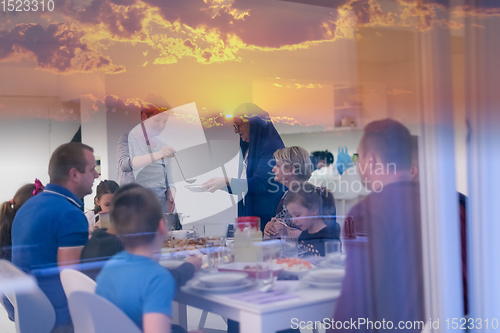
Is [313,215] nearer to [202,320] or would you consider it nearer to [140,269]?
[202,320]

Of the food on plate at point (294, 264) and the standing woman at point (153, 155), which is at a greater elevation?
the standing woman at point (153, 155)

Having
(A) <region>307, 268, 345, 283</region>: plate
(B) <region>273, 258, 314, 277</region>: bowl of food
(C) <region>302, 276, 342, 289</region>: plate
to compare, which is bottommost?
(C) <region>302, 276, 342, 289</region>: plate

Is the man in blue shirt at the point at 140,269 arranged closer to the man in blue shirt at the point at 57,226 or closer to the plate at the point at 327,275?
the man in blue shirt at the point at 57,226

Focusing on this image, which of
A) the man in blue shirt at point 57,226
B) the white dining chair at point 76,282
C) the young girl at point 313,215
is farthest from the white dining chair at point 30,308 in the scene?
the young girl at point 313,215

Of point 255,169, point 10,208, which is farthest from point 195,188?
point 10,208

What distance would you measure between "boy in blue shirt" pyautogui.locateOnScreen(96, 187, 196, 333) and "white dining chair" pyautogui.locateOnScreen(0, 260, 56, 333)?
332 mm

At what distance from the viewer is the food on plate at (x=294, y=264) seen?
125 cm

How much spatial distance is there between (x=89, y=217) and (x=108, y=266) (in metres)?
0.21

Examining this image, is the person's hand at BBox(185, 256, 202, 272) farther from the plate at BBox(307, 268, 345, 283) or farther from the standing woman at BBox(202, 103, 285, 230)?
the standing woman at BBox(202, 103, 285, 230)

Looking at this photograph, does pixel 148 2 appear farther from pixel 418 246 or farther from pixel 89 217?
pixel 418 246

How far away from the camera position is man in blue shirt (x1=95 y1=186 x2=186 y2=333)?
42.4 inches

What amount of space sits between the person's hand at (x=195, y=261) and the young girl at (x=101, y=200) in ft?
1.10

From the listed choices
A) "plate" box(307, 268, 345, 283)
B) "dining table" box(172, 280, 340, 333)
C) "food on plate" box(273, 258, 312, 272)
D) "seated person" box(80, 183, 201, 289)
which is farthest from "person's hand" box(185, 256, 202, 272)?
"plate" box(307, 268, 345, 283)

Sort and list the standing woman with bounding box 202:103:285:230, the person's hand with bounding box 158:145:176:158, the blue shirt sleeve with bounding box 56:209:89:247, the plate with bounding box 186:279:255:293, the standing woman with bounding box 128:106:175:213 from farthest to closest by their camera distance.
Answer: the standing woman with bounding box 202:103:285:230 < the person's hand with bounding box 158:145:176:158 < the standing woman with bounding box 128:106:175:213 < the blue shirt sleeve with bounding box 56:209:89:247 < the plate with bounding box 186:279:255:293
